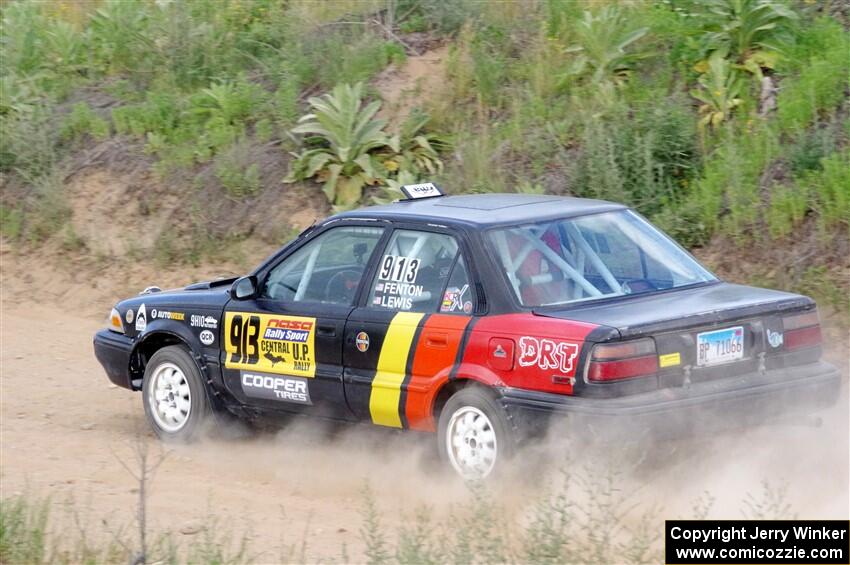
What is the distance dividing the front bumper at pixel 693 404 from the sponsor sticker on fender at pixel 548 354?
14cm

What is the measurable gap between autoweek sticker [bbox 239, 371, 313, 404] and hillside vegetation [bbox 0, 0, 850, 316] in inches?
160

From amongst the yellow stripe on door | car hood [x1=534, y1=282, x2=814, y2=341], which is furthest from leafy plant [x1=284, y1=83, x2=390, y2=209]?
car hood [x1=534, y1=282, x2=814, y2=341]

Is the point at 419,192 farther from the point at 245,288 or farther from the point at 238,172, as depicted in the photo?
the point at 238,172

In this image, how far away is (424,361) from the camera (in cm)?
686

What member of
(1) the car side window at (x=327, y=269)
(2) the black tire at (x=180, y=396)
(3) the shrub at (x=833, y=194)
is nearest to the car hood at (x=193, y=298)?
(2) the black tire at (x=180, y=396)

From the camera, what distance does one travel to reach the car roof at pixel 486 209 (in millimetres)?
7039

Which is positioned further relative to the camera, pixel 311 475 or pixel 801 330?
pixel 311 475

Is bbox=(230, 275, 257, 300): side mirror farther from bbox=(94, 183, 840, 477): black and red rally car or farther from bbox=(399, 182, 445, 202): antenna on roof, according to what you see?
bbox=(399, 182, 445, 202): antenna on roof

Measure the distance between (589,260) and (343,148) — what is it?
6191mm

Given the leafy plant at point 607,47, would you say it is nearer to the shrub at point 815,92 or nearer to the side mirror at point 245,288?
the shrub at point 815,92

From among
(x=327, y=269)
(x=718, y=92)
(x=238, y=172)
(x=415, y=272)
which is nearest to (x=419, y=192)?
(x=327, y=269)

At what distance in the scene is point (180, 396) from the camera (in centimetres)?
842

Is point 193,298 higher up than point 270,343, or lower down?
higher up

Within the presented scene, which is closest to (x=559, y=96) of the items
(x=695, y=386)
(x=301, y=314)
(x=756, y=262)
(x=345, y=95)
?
(x=345, y=95)
